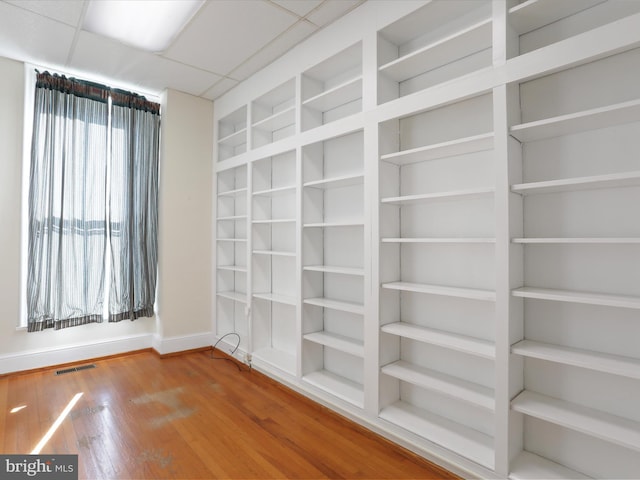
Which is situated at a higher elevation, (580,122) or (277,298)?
(580,122)

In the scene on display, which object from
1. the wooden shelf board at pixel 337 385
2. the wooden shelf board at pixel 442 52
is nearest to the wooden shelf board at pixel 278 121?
the wooden shelf board at pixel 442 52

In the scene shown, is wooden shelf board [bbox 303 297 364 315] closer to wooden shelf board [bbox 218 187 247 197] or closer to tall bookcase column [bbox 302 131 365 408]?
tall bookcase column [bbox 302 131 365 408]

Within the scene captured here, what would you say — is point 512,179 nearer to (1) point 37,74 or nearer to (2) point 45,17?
(2) point 45,17

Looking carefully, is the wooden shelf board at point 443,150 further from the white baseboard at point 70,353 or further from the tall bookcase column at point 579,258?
the white baseboard at point 70,353

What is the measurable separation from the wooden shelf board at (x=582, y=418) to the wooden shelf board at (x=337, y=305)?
1.04 m

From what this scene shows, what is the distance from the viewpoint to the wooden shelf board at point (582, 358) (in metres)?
1.43

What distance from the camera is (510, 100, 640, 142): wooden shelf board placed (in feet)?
4.70

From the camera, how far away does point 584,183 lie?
59.6 inches

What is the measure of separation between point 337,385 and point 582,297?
5.72 feet

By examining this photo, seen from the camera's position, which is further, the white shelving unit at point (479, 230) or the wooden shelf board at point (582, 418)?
the white shelving unit at point (479, 230)

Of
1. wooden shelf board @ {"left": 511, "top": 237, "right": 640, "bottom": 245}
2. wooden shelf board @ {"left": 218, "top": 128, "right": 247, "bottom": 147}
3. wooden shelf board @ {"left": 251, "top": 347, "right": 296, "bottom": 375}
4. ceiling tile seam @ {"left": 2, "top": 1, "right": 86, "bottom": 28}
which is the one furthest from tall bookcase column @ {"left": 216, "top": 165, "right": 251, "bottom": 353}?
wooden shelf board @ {"left": 511, "top": 237, "right": 640, "bottom": 245}

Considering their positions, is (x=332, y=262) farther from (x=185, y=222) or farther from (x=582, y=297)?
(x=185, y=222)

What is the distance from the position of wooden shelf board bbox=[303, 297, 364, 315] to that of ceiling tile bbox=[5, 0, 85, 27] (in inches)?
106

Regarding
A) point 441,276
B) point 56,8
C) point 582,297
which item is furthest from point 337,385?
point 56,8
